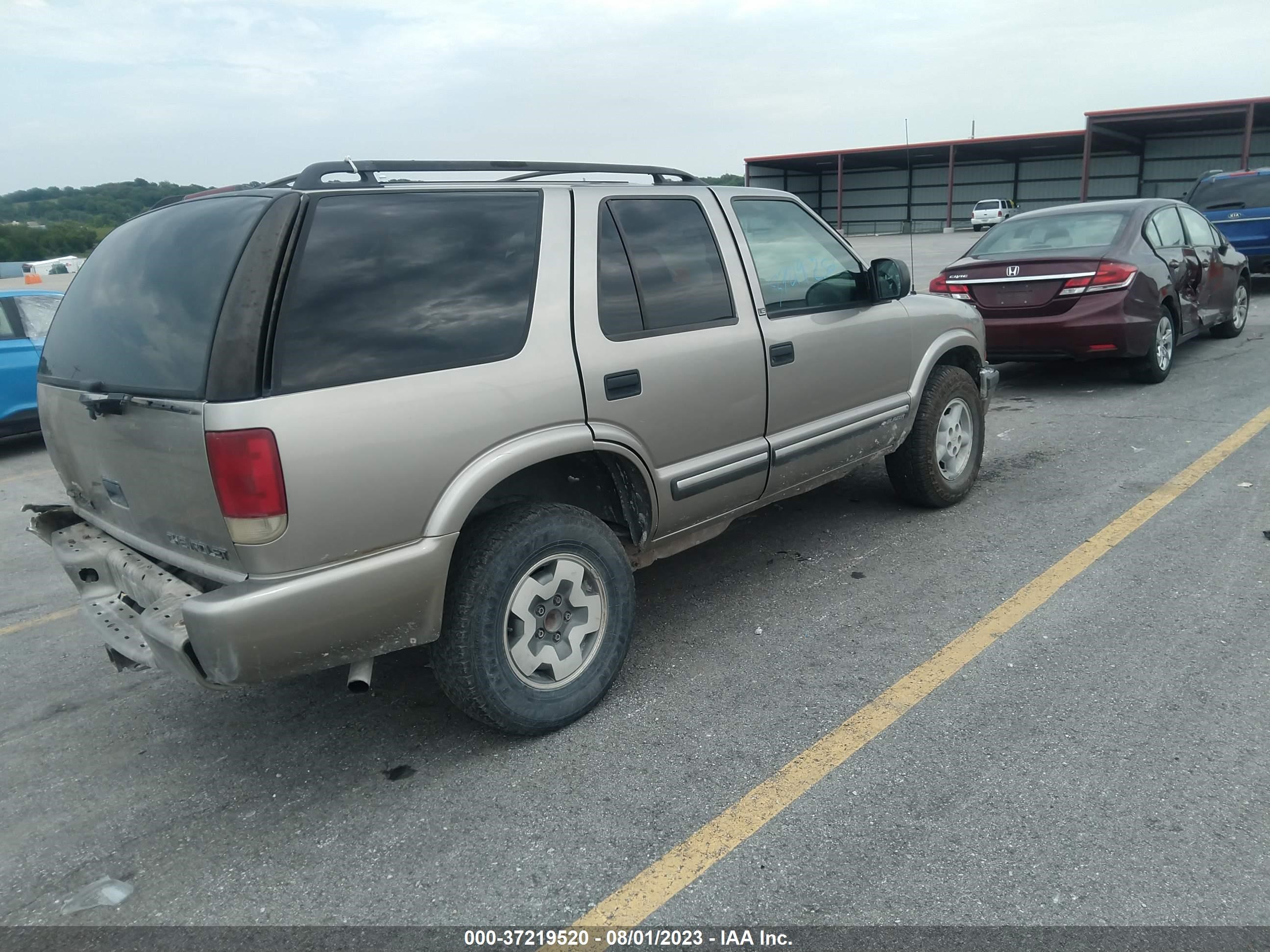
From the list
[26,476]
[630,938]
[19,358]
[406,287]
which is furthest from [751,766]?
[19,358]

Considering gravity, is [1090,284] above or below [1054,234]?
→ below

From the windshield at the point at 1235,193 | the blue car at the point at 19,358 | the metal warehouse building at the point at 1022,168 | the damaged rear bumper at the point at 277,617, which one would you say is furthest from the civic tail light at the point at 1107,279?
the metal warehouse building at the point at 1022,168

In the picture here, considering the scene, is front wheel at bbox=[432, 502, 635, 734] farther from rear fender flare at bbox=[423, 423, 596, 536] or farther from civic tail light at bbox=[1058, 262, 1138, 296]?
civic tail light at bbox=[1058, 262, 1138, 296]

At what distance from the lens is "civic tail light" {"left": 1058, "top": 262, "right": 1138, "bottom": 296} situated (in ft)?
25.0

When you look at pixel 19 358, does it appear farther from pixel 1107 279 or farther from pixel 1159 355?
pixel 1159 355

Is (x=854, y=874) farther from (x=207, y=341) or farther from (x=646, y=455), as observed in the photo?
(x=207, y=341)

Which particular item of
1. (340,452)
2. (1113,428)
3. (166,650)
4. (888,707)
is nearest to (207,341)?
(340,452)

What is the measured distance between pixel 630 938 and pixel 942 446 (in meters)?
3.64

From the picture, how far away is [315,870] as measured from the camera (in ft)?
8.59

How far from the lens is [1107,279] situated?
25.0ft

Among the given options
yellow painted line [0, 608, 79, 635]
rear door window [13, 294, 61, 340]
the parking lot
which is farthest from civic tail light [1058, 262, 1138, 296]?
rear door window [13, 294, 61, 340]

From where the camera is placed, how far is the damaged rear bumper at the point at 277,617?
2561 millimetres

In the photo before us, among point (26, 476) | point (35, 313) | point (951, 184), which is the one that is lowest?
point (26, 476)

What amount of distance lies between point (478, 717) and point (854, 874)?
1285 millimetres
